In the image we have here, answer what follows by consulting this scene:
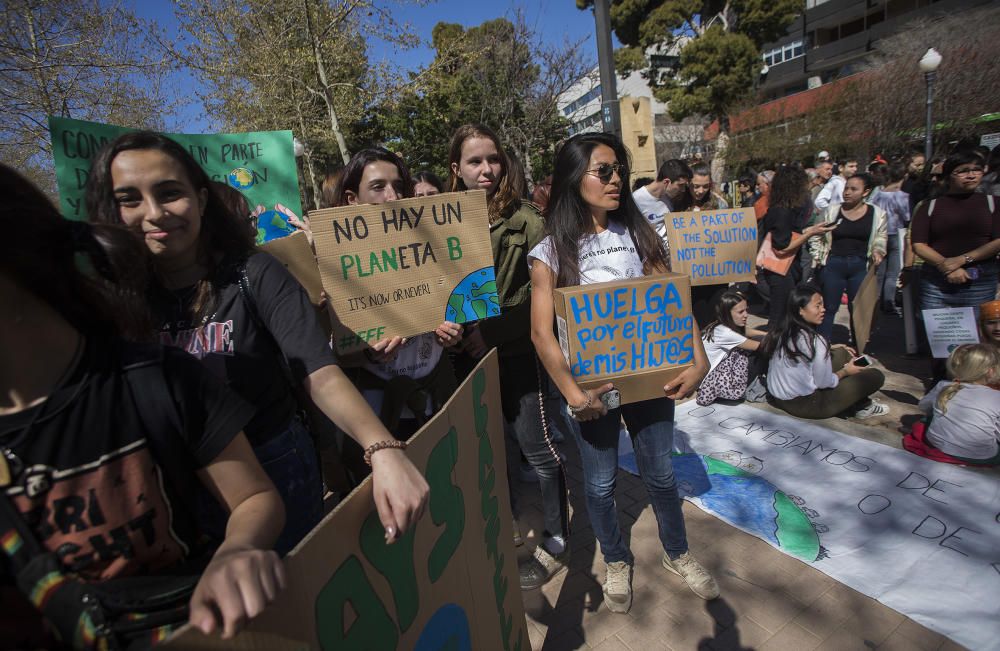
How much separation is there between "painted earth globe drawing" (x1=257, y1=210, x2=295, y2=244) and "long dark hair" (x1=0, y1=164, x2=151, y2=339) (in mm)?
1829

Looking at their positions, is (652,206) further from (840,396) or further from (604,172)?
(604,172)

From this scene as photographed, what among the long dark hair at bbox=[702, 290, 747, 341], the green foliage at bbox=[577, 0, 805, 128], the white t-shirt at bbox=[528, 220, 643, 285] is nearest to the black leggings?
the long dark hair at bbox=[702, 290, 747, 341]

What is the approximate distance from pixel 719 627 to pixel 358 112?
13.0 meters

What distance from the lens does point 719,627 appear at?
2.21 metres

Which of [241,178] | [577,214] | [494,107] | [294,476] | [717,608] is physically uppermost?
[494,107]

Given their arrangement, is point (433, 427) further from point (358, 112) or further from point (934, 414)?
point (358, 112)

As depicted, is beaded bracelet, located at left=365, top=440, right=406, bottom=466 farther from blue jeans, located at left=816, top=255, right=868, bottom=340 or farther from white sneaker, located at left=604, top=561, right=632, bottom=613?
blue jeans, located at left=816, top=255, right=868, bottom=340

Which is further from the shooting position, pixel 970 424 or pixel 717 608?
pixel 970 424

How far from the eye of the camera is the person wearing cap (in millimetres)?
3611

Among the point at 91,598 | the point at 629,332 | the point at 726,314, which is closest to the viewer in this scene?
the point at 91,598

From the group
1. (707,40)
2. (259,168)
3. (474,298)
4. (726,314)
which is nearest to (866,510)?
(726,314)

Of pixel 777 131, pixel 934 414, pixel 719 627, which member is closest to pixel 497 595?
pixel 719 627

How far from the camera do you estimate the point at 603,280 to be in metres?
2.16

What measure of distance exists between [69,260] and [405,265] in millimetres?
1197
